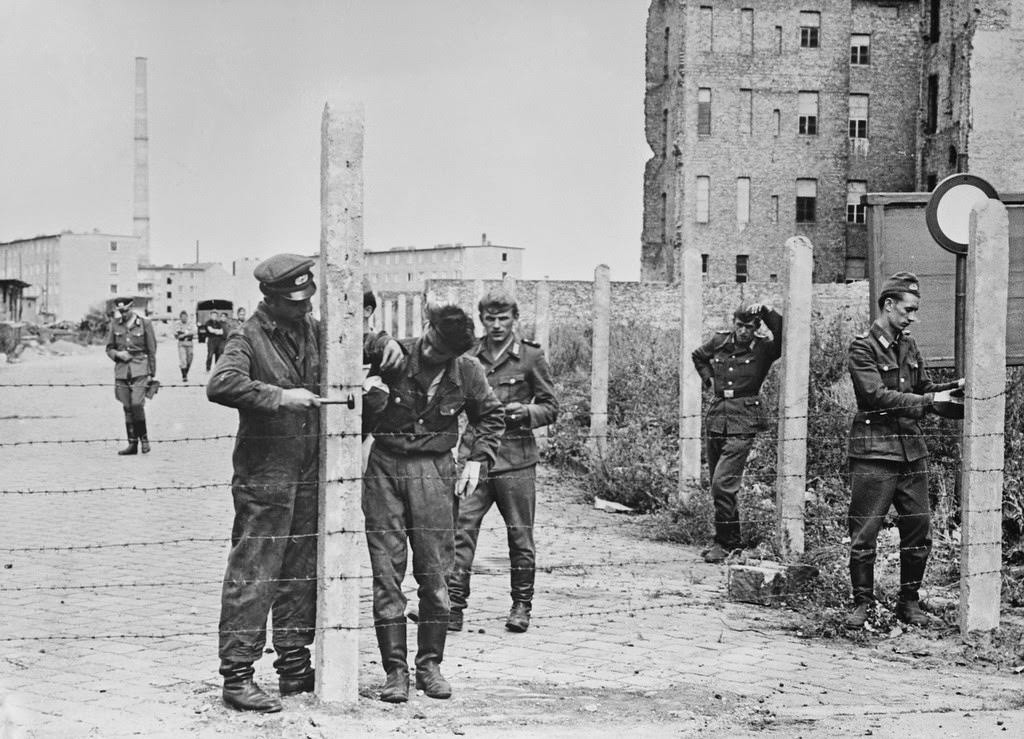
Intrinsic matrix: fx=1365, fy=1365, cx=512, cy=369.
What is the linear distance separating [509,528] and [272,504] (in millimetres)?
2513

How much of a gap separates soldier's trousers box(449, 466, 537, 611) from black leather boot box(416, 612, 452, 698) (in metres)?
1.55

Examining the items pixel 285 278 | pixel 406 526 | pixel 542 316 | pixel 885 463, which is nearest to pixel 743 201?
pixel 542 316

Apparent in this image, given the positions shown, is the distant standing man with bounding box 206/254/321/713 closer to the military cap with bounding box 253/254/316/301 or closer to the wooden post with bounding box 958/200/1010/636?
the military cap with bounding box 253/254/316/301

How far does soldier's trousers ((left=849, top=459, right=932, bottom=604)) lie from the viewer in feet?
26.7

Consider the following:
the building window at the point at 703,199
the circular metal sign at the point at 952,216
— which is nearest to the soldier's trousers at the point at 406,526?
the circular metal sign at the point at 952,216

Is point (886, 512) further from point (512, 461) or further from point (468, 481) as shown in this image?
point (468, 481)

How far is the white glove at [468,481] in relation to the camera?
682cm

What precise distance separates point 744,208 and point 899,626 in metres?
54.6

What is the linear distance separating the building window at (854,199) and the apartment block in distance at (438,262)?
968 inches

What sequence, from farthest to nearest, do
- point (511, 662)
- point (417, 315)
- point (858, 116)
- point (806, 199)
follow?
1. point (806, 199)
2. point (858, 116)
3. point (417, 315)
4. point (511, 662)

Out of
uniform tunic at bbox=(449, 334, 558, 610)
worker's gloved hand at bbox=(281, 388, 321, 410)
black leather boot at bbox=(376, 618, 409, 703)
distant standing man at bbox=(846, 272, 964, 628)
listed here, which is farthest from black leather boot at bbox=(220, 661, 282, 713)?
distant standing man at bbox=(846, 272, 964, 628)

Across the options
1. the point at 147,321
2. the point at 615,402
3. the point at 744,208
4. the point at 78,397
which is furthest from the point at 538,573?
the point at 744,208

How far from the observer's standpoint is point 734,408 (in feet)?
36.2

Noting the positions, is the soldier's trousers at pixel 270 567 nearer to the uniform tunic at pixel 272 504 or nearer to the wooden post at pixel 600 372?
the uniform tunic at pixel 272 504
